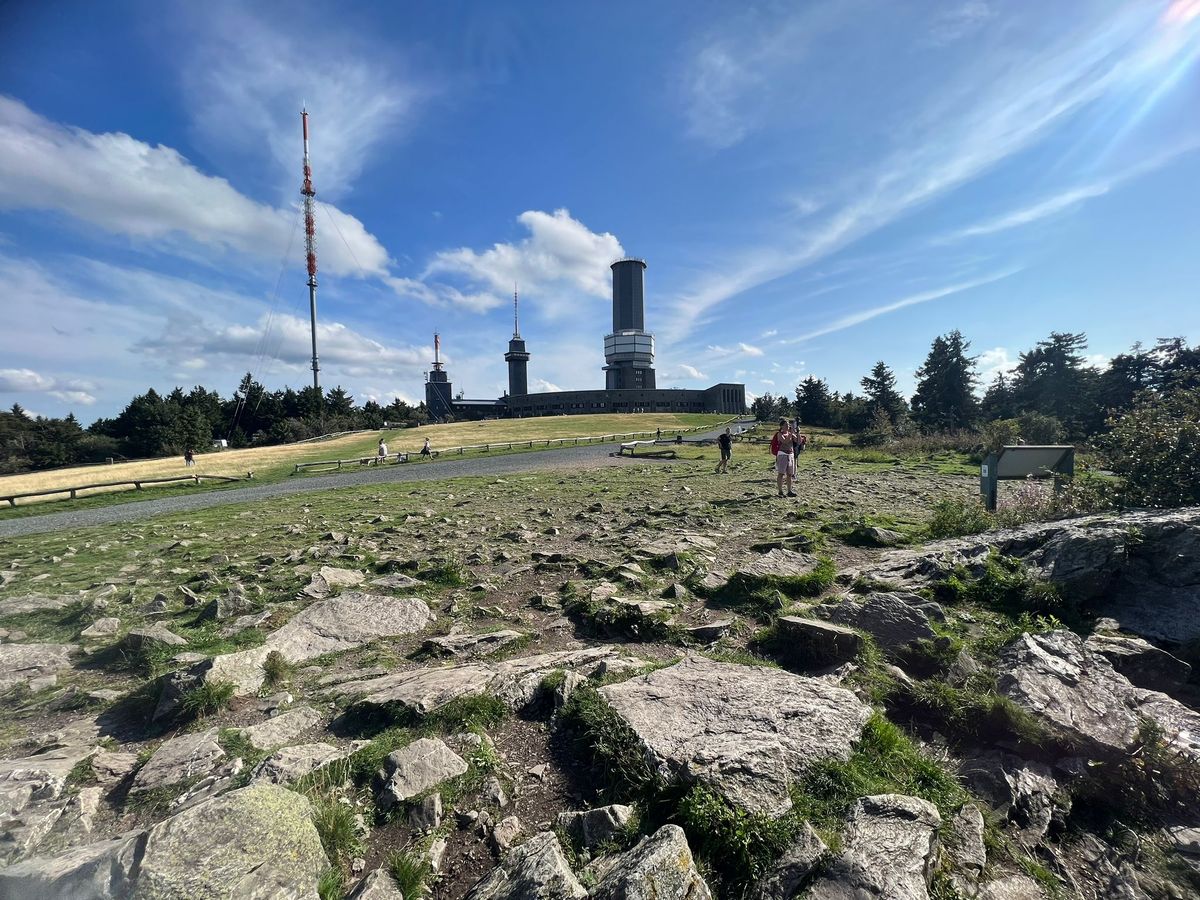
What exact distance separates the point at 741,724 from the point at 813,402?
96402mm

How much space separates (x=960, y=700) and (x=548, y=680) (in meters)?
3.56

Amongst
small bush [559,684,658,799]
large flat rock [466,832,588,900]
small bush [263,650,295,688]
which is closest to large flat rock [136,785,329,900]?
large flat rock [466,832,588,900]

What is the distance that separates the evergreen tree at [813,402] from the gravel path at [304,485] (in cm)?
6297

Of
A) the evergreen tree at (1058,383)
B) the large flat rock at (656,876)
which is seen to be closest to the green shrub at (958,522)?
the large flat rock at (656,876)

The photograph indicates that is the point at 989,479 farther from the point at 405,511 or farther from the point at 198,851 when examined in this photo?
the point at 405,511

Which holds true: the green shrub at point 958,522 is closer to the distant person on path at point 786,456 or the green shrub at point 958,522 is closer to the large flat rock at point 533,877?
the distant person on path at point 786,456

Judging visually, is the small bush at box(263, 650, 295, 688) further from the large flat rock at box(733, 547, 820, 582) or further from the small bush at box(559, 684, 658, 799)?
the large flat rock at box(733, 547, 820, 582)

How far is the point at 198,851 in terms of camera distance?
2479mm

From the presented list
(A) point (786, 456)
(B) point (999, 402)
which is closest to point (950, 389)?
(B) point (999, 402)

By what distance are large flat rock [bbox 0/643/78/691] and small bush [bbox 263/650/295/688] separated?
7.41ft

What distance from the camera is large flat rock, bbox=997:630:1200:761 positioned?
3713mm

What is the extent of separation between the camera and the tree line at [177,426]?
73.1 metres

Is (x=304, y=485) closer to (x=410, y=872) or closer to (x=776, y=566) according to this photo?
(x=776, y=566)

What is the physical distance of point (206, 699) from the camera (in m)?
4.62
